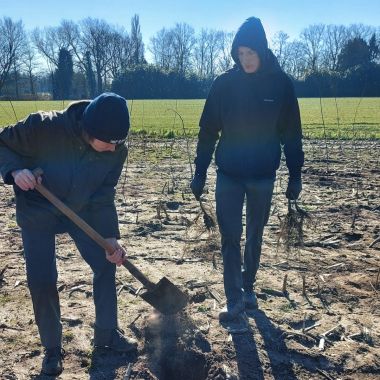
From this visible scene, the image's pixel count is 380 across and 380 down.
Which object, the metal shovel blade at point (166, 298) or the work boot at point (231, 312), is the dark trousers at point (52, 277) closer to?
the metal shovel blade at point (166, 298)

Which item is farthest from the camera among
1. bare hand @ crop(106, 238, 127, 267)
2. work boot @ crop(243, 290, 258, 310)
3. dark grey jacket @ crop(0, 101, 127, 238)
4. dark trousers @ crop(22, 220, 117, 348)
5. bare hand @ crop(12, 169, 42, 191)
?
work boot @ crop(243, 290, 258, 310)

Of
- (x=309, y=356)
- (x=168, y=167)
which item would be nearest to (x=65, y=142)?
(x=309, y=356)

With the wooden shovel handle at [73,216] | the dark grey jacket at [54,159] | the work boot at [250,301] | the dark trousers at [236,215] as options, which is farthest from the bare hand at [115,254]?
the work boot at [250,301]

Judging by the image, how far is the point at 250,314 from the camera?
12.4 ft

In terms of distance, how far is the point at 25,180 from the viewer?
259 cm

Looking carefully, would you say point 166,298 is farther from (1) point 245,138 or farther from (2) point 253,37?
(2) point 253,37

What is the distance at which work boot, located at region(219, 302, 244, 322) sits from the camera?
3.66 m

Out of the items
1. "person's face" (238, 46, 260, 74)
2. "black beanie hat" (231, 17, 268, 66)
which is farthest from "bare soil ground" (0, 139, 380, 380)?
"black beanie hat" (231, 17, 268, 66)

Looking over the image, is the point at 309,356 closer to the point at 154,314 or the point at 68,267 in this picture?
the point at 154,314

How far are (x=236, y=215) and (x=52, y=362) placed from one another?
1584mm

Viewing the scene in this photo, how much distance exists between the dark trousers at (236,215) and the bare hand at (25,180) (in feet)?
4.83

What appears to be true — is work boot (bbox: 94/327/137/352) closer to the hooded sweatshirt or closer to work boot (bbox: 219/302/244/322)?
work boot (bbox: 219/302/244/322)

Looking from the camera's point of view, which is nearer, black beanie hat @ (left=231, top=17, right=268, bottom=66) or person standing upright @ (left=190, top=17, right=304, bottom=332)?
black beanie hat @ (left=231, top=17, right=268, bottom=66)

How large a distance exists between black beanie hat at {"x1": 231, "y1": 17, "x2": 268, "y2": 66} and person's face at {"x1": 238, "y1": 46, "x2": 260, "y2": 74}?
0.02m
